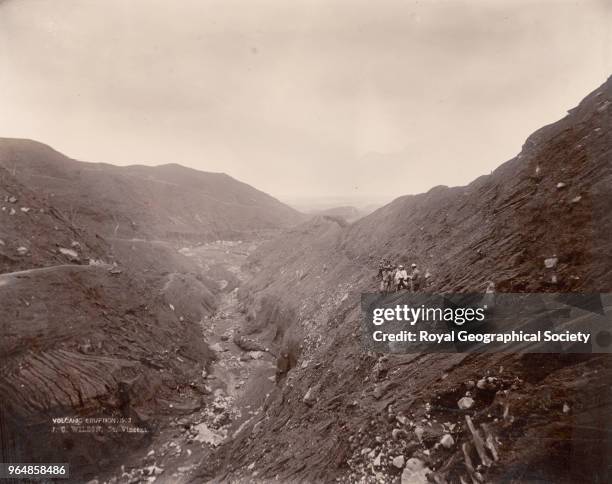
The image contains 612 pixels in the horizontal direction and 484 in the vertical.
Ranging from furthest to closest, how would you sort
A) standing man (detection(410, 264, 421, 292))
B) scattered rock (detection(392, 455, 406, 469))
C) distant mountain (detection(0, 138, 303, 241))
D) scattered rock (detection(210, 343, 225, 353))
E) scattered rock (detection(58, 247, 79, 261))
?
1. distant mountain (detection(0, 138, 303, 241))
2. scattered rock (detection(210, 343, 225, 353))
3. scattered rock (detection(58, 247, 79, 261))
4. standing man (detection(410, 264, 421, 292))
5. scattered rock (detection(392, 455, 406, 469))

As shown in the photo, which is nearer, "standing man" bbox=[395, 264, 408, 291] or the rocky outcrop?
the rocky outcrop

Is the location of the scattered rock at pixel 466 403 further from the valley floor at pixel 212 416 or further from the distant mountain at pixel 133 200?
the distant mountain at pixel 133 200

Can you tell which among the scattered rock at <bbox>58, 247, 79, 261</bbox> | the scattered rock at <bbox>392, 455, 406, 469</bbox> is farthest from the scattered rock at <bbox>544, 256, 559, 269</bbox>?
the scattered rock at <bbox>58, 247, 79, 261</bbox>

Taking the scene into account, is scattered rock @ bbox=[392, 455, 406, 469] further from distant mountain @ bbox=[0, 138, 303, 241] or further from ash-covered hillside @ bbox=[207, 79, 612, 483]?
distant mountain @ bbox=[0, 138, 303, 241]

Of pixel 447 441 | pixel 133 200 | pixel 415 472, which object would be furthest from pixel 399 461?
pixel 133 200

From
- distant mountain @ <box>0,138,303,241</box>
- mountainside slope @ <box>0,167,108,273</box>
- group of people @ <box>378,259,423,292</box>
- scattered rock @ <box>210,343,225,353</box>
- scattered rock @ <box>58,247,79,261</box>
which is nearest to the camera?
group of people @ <box>378,259,423,292</box>

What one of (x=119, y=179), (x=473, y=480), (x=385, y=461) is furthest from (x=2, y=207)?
(x=119, y=179)

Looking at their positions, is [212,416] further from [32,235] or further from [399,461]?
[32,235]

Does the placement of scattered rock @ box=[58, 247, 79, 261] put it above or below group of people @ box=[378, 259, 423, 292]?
above
